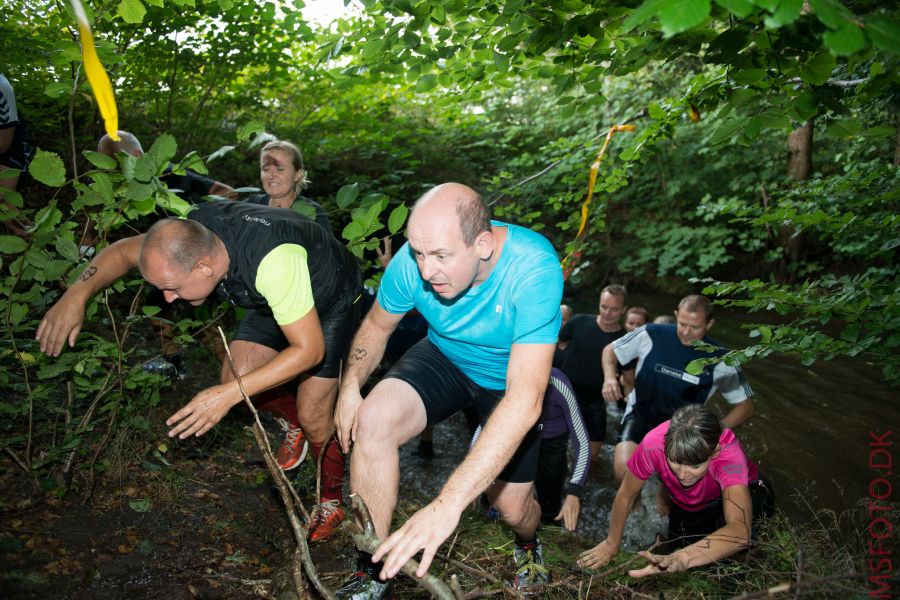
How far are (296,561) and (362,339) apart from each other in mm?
1134

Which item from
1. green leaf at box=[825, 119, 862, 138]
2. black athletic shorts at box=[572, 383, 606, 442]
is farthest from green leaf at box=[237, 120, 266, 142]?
black athletic shorts at box=[572, 383, 606, 442]

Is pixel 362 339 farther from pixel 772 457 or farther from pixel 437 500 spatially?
pixel 772 457

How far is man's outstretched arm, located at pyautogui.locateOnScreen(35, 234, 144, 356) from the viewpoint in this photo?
2.55 meters

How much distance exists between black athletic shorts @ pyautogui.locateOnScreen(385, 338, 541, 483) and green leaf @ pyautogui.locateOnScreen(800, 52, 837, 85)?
1.93 metres

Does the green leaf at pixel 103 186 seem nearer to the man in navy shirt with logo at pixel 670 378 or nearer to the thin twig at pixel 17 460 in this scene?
the thin twig at pixel 17 460

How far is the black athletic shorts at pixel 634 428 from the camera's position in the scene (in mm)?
4996

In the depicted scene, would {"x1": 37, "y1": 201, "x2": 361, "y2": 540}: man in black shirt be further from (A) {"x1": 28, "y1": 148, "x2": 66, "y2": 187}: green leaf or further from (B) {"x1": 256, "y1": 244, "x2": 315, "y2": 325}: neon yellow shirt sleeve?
(A) {"x1": 28, "y1": 148, "x2": 66, "y2": 187}: green leaf

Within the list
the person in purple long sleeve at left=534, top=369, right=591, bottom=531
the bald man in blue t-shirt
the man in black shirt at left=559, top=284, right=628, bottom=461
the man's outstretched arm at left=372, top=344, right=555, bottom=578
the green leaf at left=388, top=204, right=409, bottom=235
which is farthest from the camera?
the man in black shirt at left=559, top=284, right=628, bottom=461

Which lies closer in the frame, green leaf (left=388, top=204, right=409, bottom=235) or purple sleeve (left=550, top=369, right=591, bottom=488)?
green leaf (left=388, top=204, right=409, bottom=235)

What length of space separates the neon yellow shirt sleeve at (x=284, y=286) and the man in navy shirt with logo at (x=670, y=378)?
3282mm

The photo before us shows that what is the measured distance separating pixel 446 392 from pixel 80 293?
1.84 metres

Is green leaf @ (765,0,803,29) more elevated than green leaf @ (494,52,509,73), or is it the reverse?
green leaf @ (494,52,509,73)

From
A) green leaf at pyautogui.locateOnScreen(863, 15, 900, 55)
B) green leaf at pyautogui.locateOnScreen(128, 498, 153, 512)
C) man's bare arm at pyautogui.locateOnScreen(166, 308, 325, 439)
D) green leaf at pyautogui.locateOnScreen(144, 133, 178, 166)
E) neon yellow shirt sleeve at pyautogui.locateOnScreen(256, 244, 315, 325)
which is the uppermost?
green leaf at pyautogui.locateOnScreen(144, 133, 178, 166)

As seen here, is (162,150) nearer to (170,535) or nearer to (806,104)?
(170,535)
